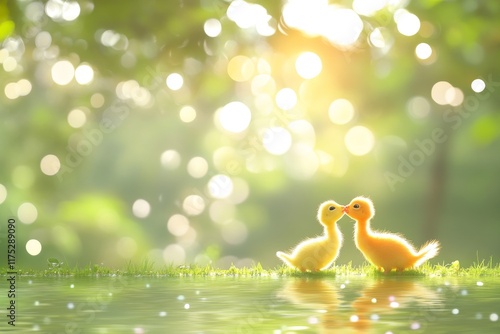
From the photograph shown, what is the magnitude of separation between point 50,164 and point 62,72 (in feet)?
3.00

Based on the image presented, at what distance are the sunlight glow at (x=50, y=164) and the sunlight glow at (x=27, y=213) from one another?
0.30m

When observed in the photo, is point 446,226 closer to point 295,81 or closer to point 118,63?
point 295,81

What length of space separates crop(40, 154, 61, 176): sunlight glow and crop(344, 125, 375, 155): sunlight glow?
102 inches

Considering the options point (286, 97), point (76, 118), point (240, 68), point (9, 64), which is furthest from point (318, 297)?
point (9, 64)

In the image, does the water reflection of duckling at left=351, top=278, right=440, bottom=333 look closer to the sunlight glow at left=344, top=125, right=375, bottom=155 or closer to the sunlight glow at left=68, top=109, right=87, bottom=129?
the sunlight glow at left=344, top=125, right=375, bottom=155

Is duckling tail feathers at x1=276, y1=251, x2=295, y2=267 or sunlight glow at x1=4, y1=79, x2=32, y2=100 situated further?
duckling tail feathers at x1=276, y1=251, x2=295, y2=267

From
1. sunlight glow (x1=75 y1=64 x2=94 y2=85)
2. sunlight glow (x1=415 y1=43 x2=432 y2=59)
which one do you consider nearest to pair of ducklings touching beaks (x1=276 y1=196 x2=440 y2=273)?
sunlight glow (x1=415 y1=43 x2=432 y2=59)

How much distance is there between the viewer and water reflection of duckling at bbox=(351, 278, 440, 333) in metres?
5.38

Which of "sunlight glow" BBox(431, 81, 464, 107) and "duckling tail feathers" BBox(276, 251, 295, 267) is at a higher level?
"sunlight glow" BBox(431, 81, 464, 107)

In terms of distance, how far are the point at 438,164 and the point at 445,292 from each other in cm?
532

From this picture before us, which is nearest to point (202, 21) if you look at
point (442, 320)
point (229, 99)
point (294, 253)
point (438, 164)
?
point (229, 99)

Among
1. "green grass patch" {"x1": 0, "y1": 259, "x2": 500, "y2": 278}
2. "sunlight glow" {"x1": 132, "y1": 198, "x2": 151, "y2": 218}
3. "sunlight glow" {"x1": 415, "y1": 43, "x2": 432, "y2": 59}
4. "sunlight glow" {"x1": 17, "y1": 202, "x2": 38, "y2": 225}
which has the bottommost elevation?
"green grass patch" {"x1": 0, "y1": 259, "x2": 500, "y2": 278}

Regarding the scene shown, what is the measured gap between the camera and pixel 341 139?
27.4 ft

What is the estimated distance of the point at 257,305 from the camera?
6102 mm
